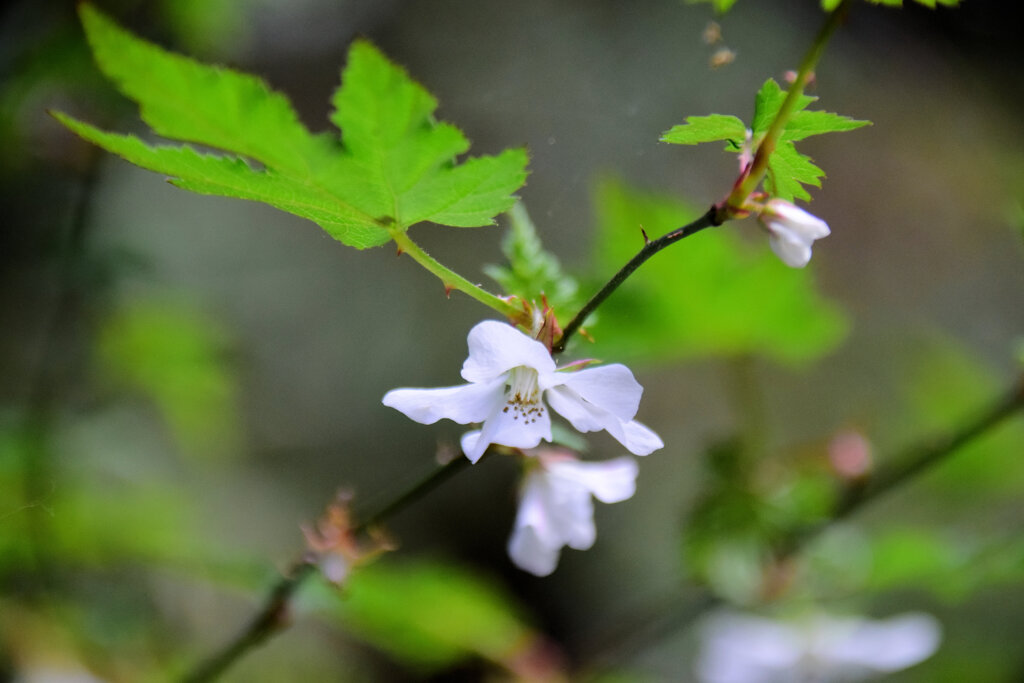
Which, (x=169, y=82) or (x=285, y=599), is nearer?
(x=169, y=82)

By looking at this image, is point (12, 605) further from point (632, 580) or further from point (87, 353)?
point (632, 580)

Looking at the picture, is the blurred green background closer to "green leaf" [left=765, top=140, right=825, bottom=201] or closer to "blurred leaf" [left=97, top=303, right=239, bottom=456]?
"blurred leaf" [left=97, top=303, right=239, bottom=456]

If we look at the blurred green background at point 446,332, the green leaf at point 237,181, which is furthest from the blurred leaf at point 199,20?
the green leaf at point 237,181

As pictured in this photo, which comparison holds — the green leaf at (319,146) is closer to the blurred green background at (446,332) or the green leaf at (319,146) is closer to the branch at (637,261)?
the branch at (637,261)

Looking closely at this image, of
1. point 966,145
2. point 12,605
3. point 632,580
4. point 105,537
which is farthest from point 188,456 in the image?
point 966,145

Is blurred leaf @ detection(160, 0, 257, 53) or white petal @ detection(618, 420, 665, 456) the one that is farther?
blurred leaf @ detection(160, 0, 257, 53)

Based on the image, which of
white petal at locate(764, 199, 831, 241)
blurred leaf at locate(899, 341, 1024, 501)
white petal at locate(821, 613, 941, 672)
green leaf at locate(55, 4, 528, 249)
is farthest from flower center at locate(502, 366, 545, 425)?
blurred leaf at locate(899, 341, 1024, 501)
